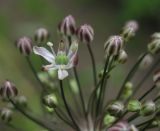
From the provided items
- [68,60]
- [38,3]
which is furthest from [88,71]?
[68,60]

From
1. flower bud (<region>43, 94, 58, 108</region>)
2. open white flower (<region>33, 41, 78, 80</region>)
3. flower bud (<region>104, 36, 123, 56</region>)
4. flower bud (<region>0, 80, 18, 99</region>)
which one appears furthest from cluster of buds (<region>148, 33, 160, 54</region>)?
flower bud (<region>0, 80, 18, 99</region>)

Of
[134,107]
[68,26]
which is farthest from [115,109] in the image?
[68,26]

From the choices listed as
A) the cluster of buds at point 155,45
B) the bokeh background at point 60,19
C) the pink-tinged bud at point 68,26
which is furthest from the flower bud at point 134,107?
the bokeh background at point 60,19

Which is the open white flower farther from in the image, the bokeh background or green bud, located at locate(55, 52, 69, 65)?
the bokeh background

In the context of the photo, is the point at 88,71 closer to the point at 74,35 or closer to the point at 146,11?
the point at 146,11

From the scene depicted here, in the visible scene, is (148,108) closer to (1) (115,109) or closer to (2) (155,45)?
(1) (115,109)
